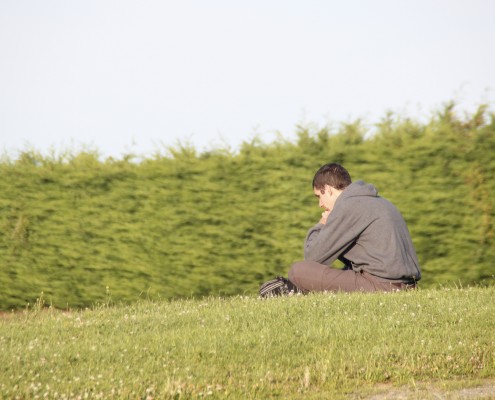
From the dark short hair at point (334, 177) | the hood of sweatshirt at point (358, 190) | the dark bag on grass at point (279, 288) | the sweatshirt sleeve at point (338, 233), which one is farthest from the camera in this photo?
the dark bag on grass at point (279, 288)

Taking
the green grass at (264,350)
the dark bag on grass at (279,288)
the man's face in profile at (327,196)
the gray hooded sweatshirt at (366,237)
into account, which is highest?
the man's face in profile at (327,196)

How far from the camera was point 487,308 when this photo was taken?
7211 millimetres

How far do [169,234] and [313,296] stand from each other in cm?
403

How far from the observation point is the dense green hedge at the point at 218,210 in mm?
10477

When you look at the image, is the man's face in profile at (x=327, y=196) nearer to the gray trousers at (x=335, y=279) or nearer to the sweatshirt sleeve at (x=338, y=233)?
the sweatshirt sleeve at (x=338, y=233)

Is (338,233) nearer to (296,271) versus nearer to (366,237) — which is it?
(366,237)

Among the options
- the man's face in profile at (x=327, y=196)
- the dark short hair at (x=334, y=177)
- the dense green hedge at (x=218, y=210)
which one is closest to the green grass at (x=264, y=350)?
the man's face in profile at (x=327, y=196)

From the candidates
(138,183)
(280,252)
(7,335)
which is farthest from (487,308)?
(138,183)

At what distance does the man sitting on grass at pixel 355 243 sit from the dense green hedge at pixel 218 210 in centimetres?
269

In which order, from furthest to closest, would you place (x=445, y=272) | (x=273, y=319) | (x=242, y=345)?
(x=445, y=272) → (x=273, y=319) → (x=242, y=345)

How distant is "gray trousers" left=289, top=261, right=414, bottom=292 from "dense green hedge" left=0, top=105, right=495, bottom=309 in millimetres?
2733

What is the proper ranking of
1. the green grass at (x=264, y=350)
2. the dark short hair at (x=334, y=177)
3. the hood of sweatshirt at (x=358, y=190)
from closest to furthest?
the green grass at (x=264, y=350), the hood of sweatshirt at (x=358, y=190), the dark short hair at (x=334, y=177)

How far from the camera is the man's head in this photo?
7.80m

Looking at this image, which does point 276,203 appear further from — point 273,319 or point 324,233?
point 273,319
